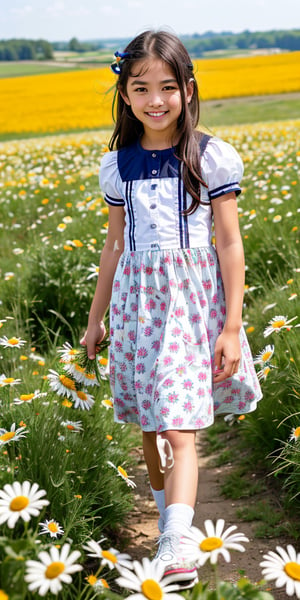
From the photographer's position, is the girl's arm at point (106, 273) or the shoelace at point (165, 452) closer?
the shoelace at point (165, 452)

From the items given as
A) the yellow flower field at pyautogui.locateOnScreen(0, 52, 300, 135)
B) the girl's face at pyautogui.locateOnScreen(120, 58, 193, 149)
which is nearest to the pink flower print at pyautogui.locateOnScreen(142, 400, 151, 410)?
the girl's face at pyautogui.locateOnScreen(120, 58, 193, 149)

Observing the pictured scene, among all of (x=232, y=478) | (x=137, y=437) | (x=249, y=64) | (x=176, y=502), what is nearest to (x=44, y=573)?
(x=176, y=502)

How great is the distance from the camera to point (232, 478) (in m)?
2.80

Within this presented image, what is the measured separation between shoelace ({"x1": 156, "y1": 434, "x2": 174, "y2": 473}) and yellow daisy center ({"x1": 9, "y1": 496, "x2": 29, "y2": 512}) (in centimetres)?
52

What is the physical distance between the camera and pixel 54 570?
1252 mm

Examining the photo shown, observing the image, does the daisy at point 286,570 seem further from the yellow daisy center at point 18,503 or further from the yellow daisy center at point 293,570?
the yellow daisy center at point 18,503

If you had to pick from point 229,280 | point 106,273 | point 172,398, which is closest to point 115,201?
point 106,273

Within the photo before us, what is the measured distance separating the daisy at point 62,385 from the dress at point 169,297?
0.57 feet

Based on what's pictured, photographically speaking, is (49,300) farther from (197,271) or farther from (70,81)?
(70,81)

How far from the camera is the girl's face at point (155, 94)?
2084 millimetres

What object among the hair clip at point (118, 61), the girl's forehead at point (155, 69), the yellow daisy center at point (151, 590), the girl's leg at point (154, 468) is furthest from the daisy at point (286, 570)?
the hair clip at point (118, 61)

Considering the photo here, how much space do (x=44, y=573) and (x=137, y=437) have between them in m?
2.03

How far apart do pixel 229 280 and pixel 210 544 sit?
928 mm

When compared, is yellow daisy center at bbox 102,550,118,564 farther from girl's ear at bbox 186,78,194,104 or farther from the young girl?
girl's ear at bbox 186,78,194,104
